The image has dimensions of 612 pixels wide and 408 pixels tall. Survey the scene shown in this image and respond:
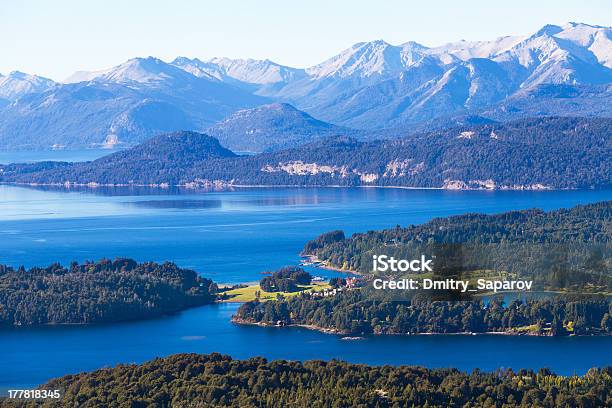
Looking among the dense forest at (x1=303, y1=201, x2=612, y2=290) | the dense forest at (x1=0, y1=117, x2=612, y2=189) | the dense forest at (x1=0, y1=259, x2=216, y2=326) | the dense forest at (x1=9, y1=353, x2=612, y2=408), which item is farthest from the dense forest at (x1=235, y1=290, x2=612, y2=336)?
the dense forest at (x1=0, y1=117, x2=612, y2=189)

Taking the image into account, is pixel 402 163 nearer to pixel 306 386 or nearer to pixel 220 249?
pixel 220 249

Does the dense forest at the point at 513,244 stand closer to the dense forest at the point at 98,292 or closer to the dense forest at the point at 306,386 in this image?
the dense forest at the point at 98,292

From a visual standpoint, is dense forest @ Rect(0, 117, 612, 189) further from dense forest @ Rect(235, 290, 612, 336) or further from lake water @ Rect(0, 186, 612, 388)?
dense forest @ Rect(235, 290, 612, 336)

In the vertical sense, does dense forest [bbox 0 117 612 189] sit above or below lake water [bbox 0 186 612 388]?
above

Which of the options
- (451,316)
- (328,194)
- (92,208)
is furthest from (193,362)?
(328,194)

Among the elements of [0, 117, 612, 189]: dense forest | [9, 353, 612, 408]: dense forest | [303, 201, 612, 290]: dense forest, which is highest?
[0, 117, 612, 189]: dense forest

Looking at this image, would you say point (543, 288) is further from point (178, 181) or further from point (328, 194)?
point (178, 181)

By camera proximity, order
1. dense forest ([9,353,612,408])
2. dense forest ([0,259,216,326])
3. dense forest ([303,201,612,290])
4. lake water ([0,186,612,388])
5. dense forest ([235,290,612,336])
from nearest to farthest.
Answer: dense forest ([9,353,612,408]) → lake water ([0,186,612,388]) → dense forest ([235,290,612,336]) → dense forest ([0,259,216,326]) → dense forest ([303,201,612,290])
